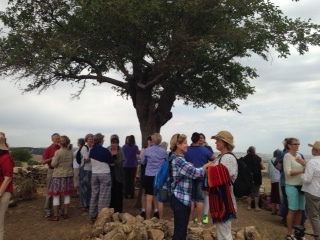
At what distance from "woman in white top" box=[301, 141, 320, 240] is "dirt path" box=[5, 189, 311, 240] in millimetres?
946

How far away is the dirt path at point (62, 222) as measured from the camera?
24.1 feet

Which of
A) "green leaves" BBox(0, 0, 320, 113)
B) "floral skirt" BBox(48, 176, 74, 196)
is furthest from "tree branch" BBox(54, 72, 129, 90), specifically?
"floral skirt" BBox(48, 176, 74, 196)

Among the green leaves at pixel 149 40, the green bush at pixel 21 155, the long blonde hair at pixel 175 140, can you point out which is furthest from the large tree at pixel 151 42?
the green bush at pixel 21 155

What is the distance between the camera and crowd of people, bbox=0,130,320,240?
15.4 ft

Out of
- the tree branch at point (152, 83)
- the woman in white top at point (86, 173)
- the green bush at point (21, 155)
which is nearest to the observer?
the woman in white top at point (86, 173)

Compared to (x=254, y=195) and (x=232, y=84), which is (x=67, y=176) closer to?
(x=254, y=195)

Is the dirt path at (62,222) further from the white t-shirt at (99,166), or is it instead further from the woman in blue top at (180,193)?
the woman in blue top at (180,193)

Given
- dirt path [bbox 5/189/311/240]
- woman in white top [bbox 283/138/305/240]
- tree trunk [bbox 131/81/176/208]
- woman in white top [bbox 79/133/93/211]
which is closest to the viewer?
woman in white top [bbox 283/138/305/240]

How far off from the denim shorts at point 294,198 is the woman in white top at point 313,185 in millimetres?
244

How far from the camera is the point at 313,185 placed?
6527 mm

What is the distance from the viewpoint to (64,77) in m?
12.7

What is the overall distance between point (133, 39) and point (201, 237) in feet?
21.5

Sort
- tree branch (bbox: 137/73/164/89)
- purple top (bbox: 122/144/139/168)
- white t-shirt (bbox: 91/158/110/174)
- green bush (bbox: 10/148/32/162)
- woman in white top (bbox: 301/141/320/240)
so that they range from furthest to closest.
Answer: green bush (bbox: 10/148/32/162)
tree branch (bbox: 137/73/164/89)
purple top (bbox: 122/144/139/168)
white t-shirt (bbox: 91/158/110/174)
woman in white top (bbox: 301/141/320/240)

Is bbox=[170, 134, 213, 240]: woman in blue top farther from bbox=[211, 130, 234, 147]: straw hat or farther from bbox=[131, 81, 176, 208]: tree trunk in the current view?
bbox=[131, 81, 176, 208]: tree trunk
